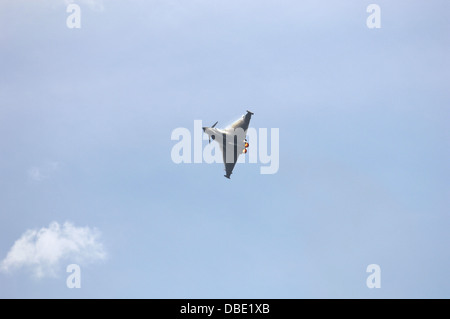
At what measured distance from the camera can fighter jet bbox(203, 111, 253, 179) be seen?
164 metres

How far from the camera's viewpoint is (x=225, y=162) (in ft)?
577

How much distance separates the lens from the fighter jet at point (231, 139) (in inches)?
6462

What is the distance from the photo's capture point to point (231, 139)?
16650 cm
